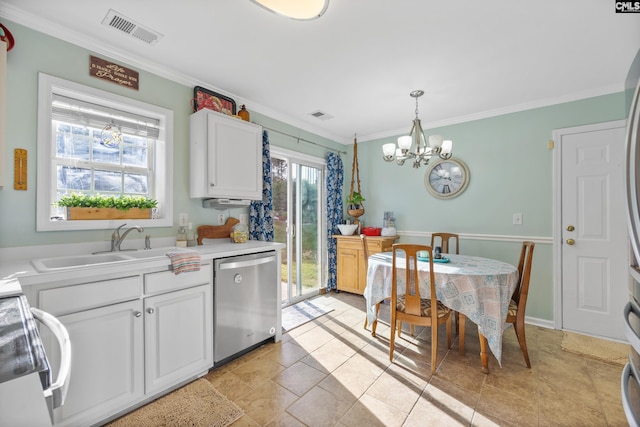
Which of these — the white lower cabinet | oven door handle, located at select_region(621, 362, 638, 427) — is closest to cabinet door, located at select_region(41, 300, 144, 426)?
the white lower cabinet

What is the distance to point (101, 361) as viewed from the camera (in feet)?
5.45

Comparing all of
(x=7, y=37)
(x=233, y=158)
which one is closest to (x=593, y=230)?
(x=233, y=158)

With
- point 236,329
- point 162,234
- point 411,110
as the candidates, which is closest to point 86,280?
point 162,234

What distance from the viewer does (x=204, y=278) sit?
7.19 feet

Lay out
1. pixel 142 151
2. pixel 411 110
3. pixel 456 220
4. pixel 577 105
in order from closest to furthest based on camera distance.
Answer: pixel 142 151 < pixel 577 105 < pixel 411 110 < pixel 456 220

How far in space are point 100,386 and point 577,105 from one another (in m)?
4.73

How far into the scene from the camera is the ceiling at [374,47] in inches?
71.4

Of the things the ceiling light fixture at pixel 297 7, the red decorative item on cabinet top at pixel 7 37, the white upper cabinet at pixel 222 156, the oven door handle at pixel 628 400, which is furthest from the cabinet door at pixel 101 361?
the oven door handle at pixel 628 400

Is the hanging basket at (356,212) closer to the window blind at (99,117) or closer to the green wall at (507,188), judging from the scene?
the green wall at (507,188)

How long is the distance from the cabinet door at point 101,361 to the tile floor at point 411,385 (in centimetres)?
62

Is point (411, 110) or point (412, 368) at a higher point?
point (411, 110)

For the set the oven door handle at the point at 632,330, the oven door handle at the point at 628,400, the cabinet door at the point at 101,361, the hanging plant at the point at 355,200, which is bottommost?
the cabinet door at the point at 101,361

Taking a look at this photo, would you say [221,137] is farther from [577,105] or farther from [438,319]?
[577,105]

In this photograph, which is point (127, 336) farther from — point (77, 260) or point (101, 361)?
point (77, 260)
